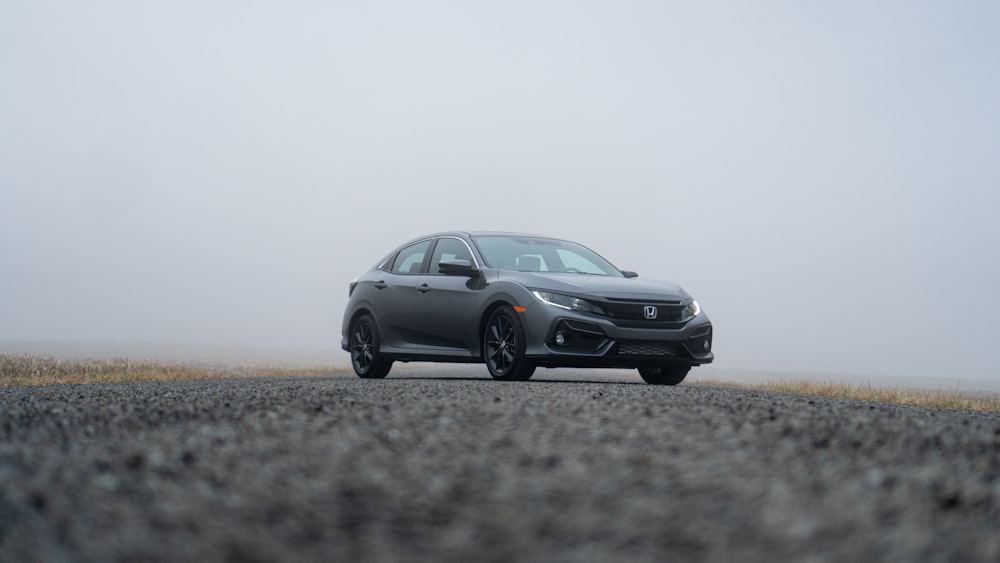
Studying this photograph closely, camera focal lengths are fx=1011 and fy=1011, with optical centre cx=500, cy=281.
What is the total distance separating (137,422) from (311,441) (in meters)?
1.52

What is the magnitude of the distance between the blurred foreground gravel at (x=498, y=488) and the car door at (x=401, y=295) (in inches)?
242

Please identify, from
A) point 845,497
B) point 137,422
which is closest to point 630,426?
point 845,497

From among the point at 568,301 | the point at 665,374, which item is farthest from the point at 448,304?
the point at 665,374

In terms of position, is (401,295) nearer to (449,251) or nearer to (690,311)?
(449,251)

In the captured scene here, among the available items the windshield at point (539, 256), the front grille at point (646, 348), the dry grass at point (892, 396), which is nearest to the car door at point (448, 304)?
the windshield at point (539, 256)

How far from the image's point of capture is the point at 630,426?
15.9 ft

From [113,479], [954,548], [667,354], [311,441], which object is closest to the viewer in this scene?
[954,548]

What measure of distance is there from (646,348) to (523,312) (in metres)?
1.28

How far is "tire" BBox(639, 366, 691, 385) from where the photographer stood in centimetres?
1091

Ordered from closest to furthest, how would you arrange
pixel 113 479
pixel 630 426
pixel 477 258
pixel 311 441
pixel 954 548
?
pixel 954 548, pixel 113 479, pixel 311 441, pixel 630 426, pixel 477 258

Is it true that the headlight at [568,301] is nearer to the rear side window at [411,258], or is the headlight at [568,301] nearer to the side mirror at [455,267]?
the side mirror at [455,267]

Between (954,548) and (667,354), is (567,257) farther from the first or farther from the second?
(954,548)

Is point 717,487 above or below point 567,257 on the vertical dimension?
below

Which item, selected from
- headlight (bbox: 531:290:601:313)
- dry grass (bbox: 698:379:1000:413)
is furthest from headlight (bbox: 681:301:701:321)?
dry grass (bbox: 698:379:1000:413)
